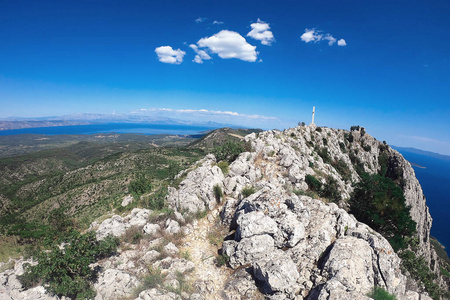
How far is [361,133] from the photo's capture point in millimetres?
76625

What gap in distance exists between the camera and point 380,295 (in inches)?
392

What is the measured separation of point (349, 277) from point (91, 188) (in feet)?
262

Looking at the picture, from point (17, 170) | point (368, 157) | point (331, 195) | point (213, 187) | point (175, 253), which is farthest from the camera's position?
point (17, 170)

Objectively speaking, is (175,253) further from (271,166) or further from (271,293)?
(271,166)

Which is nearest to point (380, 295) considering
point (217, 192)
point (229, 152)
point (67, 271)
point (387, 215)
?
point (387, 215)

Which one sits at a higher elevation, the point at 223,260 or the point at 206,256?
the point at 223,260

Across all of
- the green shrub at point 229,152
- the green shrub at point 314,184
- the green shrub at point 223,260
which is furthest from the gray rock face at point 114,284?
the green shrub at point 314,184

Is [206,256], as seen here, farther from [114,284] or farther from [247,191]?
[247,191]

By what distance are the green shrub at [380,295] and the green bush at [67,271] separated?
45.2 ft

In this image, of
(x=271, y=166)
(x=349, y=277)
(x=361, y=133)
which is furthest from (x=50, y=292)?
(x=361, y=133)

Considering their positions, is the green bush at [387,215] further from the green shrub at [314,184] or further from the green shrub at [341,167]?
the green shrub at [341,167]

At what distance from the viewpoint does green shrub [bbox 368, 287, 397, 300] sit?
9.88m

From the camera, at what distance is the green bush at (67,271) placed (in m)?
9.05

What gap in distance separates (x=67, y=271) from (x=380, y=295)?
1560 cm
